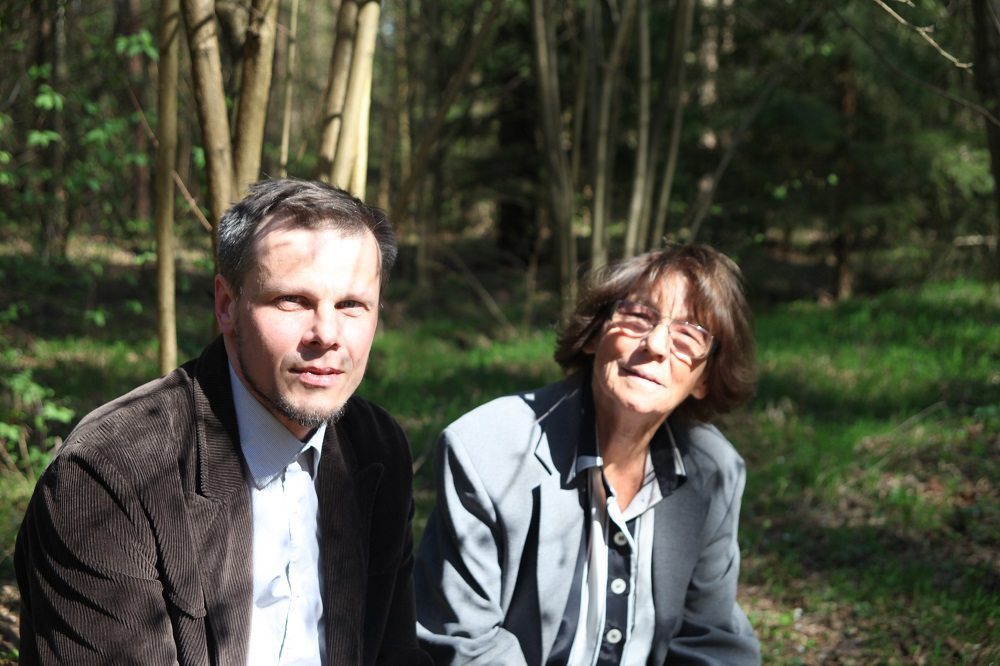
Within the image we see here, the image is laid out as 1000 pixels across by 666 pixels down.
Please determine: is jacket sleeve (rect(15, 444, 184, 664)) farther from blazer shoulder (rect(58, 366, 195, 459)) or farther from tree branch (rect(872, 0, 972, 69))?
tree branch (rect(872, 0, 972, 69))

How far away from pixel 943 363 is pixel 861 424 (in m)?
1.42

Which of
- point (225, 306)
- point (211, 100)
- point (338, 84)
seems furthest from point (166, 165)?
point (225, 306)

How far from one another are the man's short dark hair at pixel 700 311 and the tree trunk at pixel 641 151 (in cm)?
293

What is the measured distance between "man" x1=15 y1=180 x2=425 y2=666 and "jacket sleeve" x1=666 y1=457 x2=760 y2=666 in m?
0.98

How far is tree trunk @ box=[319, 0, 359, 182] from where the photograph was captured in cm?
301

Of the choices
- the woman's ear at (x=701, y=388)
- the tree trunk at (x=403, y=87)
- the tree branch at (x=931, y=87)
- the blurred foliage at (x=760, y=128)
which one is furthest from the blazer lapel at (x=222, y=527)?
the tree trunk at (x=403, y=87)

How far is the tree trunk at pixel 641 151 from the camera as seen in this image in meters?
5.70

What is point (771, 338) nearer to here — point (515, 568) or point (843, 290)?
point (843, 290)

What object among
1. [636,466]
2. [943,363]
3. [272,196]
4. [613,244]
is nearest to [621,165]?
[613,244]

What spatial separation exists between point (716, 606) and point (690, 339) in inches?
28.2

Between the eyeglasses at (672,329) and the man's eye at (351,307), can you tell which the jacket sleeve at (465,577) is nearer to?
the eyeglasses at (672,329)

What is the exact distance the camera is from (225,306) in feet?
6.18

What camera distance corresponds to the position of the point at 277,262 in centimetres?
179

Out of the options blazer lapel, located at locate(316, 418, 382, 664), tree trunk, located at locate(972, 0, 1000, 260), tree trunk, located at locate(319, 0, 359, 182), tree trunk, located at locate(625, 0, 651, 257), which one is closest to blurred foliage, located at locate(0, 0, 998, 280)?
tree trunk, located at locate(625, 0, 651, 257)
